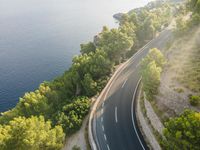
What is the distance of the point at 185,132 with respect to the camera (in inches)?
1548

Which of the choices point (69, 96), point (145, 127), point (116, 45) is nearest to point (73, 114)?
point (69, 96)

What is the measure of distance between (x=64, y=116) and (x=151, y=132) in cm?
2364

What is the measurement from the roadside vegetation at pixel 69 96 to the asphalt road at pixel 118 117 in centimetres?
477

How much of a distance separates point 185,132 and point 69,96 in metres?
52.7

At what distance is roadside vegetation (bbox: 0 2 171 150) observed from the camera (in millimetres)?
52969

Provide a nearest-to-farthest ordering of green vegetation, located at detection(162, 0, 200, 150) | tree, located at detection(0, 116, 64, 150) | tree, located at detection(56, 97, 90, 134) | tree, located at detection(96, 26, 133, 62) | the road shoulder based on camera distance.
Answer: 1. green vegetation, located at detection(162, 0, 200, 150)
2. tree, located at detection(0, 116, 64, 150)
3. the road shoulder
4. tree, located at detection(56, 97, 90, 134)
5. tree, located at detection(96, 26, 133, 62)

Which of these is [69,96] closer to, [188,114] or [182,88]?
[182,88]

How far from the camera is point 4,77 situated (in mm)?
133625

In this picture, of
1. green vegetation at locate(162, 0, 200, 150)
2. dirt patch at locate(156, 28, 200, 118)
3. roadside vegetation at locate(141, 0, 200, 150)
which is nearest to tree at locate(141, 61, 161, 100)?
roadside vegetation at locate(141, 0, 200, 150)

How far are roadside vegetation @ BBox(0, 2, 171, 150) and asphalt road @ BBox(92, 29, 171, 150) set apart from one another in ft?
15.7

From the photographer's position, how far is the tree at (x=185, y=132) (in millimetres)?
38781

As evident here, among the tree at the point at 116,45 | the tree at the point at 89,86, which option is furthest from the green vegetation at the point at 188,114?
the tree at the point at 89,86

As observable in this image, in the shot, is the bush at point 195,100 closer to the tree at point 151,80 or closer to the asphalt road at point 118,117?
the tree at point 151,80

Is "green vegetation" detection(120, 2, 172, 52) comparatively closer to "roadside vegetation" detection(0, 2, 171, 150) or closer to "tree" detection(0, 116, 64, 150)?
"roadside vegetation" detection(0, 2, 171, 150)
